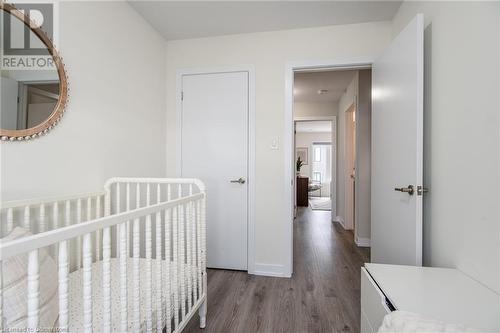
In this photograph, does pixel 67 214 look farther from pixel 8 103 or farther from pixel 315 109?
pixel 315 109

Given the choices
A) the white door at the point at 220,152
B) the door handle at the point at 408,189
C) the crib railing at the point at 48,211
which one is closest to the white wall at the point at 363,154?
the white door at the point at 220,152

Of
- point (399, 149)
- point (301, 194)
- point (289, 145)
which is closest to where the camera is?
point (399, 149)

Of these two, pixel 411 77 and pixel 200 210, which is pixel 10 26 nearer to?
pixel 200 210

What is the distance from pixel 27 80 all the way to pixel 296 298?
7.26ft

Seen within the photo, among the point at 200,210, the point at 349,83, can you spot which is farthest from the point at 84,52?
the point at 349,83

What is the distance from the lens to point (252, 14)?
84.4 inches

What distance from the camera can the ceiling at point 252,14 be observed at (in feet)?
6.58

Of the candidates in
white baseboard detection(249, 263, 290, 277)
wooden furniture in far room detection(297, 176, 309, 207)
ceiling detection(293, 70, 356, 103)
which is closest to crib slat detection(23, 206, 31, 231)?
white baseboard detection(249, 263, 290, 277)

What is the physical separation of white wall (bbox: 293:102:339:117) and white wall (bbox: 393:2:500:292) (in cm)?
337

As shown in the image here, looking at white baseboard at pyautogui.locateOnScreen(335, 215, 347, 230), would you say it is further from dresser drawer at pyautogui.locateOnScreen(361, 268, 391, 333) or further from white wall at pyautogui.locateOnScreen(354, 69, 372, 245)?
dresser drawer at pyautogui.locateOnScreen(361, 268, 391, 333)

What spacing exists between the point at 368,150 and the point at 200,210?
274 centimetres

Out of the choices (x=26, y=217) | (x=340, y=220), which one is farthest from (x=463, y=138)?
(x=340, y=220)

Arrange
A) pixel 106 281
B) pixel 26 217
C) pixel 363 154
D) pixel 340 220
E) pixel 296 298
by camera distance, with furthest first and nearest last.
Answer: pixel 340 220
pixel 363 154
pixel 296 298
pixel 26 217
pixel 106 281

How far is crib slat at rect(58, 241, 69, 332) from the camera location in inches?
26.6
